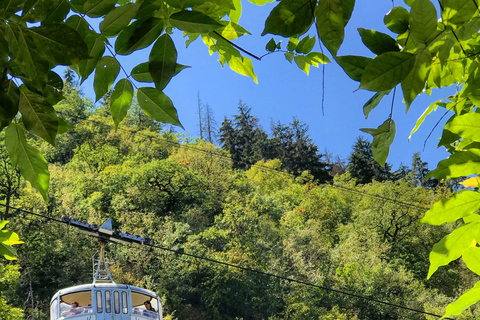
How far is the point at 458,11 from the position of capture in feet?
1.31

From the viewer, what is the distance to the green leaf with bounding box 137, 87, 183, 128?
1.73ft

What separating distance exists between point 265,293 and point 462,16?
20482 millimetres

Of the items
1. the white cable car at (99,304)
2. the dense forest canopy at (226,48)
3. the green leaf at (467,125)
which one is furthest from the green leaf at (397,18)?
the white cable car at (99,304)

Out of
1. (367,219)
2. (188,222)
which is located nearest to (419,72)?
(188,222)

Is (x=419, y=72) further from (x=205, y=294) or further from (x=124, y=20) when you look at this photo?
(x=205, y=294)

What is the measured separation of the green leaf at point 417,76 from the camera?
1.28ft

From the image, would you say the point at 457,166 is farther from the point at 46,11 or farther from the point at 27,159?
the point at 27,159

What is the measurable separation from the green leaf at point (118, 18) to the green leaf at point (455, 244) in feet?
1.32

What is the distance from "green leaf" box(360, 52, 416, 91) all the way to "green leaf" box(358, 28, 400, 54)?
0.10 feet

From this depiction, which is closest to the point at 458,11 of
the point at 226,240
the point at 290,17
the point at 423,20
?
the point at 423,20

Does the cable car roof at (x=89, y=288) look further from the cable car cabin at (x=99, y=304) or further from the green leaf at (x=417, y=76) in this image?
the green leaf at (x=417, y=76)

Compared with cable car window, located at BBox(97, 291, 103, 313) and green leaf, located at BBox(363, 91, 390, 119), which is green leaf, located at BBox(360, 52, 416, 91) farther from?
cable car window, located at BBox(97, 291, 103, 313)

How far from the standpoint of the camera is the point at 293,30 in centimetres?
39

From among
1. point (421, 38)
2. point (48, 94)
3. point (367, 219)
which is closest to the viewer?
point (421, 38)
